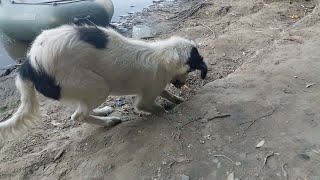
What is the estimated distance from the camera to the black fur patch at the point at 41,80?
376 centimetres

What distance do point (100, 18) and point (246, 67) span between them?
147 inches

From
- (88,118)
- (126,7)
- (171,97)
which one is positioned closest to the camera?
(88,118)

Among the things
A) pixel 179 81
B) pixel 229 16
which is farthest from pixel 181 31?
pixel 179 81

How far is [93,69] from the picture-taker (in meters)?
3.93

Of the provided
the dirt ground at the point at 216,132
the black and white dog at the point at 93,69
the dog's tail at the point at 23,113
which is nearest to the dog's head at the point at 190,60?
the black and white dog at the point at 93,69

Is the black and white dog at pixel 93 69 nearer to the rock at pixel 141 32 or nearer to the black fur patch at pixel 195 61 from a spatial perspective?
the black fur patch at pixel 195 61

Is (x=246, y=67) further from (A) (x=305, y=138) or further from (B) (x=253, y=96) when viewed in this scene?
(A) (x=305, y=138)

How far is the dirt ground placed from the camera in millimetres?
3539

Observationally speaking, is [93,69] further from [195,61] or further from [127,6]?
[127,6]

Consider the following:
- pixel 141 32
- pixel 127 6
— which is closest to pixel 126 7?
pixel 127 6

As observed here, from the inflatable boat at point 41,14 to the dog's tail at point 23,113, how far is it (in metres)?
3.77

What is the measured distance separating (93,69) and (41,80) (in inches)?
20.2

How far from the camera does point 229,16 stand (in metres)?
7.52

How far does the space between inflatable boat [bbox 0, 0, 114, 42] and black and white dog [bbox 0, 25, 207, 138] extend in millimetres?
3617
